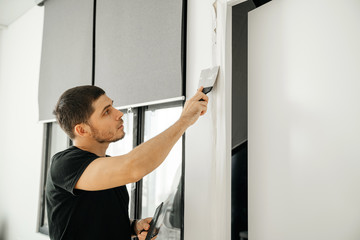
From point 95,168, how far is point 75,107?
0.36m

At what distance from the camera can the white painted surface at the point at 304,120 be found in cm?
113

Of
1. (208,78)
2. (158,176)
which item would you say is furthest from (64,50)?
(208,78)

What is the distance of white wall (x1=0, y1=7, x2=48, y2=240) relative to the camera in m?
3.17

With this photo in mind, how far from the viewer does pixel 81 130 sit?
1.36 meters

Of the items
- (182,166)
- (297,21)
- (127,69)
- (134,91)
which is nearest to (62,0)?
(127,69)

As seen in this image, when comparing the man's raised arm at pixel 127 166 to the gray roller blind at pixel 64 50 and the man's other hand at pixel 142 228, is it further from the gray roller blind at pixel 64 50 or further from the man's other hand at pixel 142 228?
the gray roller blind at pixel 64 50

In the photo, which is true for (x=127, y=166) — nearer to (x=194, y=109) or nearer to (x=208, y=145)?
(x=194, y=109)

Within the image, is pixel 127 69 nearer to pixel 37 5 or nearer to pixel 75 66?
pixel 75 66

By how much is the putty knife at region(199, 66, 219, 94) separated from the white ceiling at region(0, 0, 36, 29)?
2704mm

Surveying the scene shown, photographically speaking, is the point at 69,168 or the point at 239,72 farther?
the point at 239,72

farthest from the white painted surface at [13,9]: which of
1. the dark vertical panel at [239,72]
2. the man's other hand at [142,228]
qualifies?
the man's other hand at [142,228]

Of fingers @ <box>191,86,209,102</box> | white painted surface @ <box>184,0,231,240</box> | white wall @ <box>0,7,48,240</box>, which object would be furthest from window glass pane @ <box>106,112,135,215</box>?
white wall @ <box>0,7,48,240</box>

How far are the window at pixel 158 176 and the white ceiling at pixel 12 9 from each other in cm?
215

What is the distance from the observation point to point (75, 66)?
2617mm
